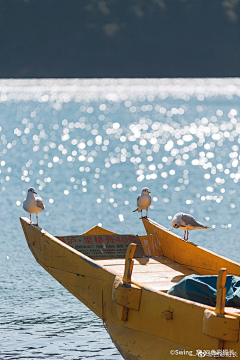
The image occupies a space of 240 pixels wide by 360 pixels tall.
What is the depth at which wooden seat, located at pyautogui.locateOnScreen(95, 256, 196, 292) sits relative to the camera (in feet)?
36.5

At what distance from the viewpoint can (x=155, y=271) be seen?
12.2 m

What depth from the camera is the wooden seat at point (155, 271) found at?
36.5 ft

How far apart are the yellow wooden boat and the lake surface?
1215mm

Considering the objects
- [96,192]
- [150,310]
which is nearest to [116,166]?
[96,192]

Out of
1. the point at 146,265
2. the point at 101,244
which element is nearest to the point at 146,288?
the point at 146,265

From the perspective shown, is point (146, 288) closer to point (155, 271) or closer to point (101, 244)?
point (155, 271)

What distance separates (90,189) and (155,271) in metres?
16.6

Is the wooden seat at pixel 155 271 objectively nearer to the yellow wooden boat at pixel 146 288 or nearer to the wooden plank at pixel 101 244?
the yellow wooden boat at pixel 146 288
